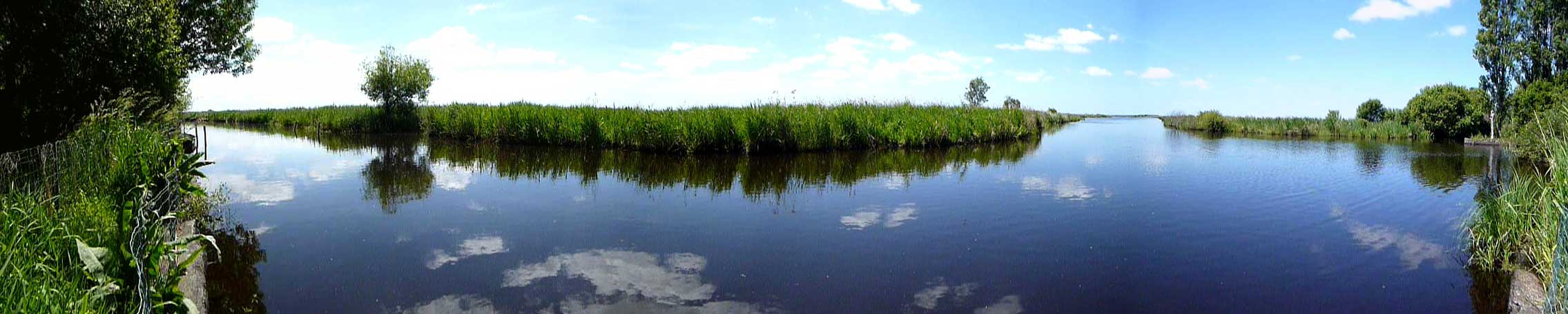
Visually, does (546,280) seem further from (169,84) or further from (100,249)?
(169,84)

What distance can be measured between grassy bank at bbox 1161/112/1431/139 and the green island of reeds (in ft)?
34.3

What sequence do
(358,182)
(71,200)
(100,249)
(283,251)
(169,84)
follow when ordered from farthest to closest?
(169,84)
(358,182)
(283,251)
(71,200)
(100,249)

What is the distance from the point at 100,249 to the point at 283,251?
94.2 inches

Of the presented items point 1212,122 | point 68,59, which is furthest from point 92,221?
point 1212,122

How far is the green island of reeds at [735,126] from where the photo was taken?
46.4 ft

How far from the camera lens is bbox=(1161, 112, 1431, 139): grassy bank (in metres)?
23.4

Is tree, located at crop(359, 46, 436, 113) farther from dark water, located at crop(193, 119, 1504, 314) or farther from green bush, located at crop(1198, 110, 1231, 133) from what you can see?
green bush, located at crop(1198, 110, 1231, 133)

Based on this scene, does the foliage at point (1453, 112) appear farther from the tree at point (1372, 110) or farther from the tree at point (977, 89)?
the tree at point (977, 89)

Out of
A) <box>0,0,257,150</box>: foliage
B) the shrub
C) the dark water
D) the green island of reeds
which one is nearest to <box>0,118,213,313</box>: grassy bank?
the dark water

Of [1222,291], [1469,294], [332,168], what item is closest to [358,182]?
[332,168]

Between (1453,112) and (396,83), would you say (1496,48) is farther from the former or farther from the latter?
(396,83)

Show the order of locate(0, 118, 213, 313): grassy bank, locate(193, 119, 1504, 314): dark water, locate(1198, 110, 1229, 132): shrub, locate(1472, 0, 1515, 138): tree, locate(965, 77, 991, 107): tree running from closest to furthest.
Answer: locate(0, 118, 213, 313): grassy bank, locate(193, 119, 1504, 314): dark water, locate(1472, 0, 1515, 138): tree, locate(1198, 110, 1229, 132): shrub, locate(965, 77, 991, 107): tree

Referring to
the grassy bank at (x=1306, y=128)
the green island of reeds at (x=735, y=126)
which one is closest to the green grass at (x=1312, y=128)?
the grassy bank at (x=1306, y=128)

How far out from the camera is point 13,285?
9.07ft
